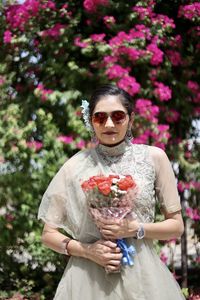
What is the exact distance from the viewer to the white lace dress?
1756mm

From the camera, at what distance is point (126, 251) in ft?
5.70

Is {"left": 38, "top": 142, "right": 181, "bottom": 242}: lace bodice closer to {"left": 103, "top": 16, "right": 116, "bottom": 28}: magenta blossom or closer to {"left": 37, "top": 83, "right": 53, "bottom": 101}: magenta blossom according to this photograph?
{"left": 37, "top": 83, "right": 53, "bottom": 101}: magenta blossom

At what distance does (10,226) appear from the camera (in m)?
4.30

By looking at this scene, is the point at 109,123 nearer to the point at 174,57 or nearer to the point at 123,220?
the point at 123,220

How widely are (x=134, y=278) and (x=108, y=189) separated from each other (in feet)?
1.08

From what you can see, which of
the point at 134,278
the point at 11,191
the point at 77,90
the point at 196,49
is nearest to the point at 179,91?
A: the point at 196,49

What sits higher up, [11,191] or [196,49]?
[196,49]

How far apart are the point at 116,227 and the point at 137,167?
9.6 inches

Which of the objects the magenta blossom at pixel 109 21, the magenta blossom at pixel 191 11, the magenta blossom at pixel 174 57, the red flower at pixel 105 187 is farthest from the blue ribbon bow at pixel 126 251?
the magenta blossom at pixel 191 11

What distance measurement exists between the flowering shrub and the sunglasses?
2257 millimetres

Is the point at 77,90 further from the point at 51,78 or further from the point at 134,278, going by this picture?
the point at 134,278

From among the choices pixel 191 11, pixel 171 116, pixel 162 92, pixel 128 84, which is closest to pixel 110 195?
pixel 128 84

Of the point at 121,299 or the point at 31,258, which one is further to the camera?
the point at 31,258

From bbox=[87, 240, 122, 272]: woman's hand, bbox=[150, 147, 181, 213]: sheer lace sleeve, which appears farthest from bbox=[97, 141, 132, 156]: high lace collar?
bbox=[87, 240, 122, 272]: woman's hand
